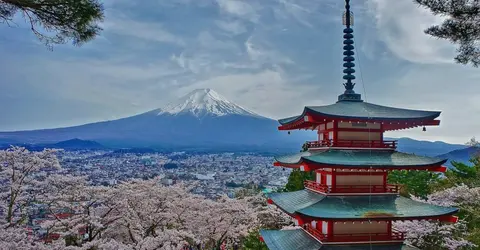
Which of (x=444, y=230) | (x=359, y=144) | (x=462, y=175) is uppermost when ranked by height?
(x=359, y=144)

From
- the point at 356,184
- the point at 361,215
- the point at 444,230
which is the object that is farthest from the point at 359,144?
the point at 444,230

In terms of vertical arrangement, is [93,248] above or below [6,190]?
below

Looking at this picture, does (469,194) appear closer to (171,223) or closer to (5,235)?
(171,223)

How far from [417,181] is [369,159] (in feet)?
56.8

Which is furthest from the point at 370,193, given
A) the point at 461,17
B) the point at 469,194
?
the point at 469,194

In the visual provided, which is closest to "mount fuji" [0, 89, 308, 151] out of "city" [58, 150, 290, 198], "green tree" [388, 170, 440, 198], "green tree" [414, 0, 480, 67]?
"city" [58, 150, 290, 198]

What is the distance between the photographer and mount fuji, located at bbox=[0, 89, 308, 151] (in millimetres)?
111000

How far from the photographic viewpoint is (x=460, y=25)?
5.22m

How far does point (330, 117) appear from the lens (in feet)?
30.3

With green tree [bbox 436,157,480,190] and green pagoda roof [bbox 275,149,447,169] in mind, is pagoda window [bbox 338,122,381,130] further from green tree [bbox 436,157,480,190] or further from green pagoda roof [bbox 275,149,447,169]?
green tree [bbox 436,157,480,190]

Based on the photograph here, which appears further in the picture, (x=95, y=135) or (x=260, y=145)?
(x=260, y=145)

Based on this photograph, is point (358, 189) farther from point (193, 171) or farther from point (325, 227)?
point (193, 171)

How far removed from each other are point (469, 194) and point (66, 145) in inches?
3386

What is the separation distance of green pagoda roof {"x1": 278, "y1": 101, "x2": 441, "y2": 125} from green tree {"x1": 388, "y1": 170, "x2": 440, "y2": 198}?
14.0 meters
